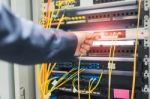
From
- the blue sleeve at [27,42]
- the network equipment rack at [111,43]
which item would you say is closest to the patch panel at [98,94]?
the network equipment rack at [111,43]

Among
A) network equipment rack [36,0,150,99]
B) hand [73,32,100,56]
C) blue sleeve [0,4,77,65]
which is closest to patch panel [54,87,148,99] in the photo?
network equipment rack [36,0,150,99]

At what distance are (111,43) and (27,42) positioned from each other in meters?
0.56

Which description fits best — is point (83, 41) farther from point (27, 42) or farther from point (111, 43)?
point (27, 42)

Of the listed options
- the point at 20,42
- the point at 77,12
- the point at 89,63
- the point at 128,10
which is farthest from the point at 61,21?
the point at 20,42

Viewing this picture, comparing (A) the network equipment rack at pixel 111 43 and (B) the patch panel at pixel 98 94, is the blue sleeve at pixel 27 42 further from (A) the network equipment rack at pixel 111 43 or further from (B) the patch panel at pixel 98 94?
(B) the patch panel at pixel 98 94

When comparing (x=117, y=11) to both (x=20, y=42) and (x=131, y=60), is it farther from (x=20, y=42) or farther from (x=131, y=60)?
(x=20, y=42)

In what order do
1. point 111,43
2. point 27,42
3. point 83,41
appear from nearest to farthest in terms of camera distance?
1. point 27,42
2. point 83,41
3. point 111,43

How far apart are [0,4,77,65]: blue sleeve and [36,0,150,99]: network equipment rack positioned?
12.7 inches

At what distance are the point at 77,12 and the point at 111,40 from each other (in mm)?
243

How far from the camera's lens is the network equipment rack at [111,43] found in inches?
48.6

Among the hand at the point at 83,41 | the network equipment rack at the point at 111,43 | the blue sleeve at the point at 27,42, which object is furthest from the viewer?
the network equipment rack at the point at 111,43

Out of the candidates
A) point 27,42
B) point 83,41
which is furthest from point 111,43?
point 27,42

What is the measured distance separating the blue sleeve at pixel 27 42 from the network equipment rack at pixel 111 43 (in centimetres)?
32

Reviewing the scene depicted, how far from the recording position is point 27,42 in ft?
2.69
